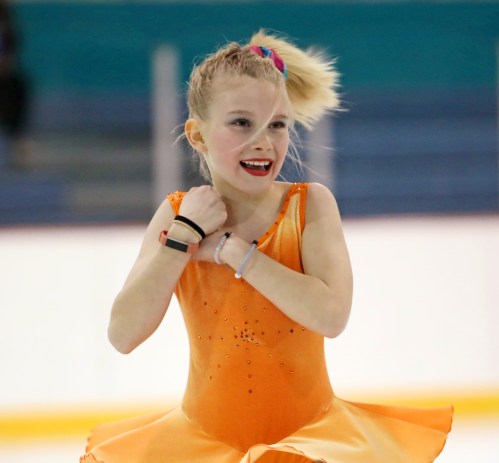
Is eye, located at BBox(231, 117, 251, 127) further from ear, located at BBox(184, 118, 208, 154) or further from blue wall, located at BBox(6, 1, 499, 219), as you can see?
blue wall, located at BBox(6, 1, 499, 219)

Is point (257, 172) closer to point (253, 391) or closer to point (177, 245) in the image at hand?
point (177, 245)

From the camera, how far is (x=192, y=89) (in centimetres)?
194

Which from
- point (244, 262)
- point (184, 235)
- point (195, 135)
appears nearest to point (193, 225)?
point (184, 235)

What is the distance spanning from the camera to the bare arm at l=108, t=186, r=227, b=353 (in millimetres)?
1757

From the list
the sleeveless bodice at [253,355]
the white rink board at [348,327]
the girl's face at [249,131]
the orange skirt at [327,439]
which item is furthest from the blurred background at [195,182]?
the girl's face at [249,131]

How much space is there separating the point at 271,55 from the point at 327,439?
0.81 metres

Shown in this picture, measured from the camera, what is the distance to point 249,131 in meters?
1.80

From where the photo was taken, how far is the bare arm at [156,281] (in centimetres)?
176

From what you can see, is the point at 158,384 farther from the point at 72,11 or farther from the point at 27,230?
the point at 72,11

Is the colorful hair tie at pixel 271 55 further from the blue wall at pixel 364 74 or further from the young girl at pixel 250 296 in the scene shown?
the blue wall at pixel 364 74

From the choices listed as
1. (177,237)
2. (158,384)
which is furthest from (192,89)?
(158,384)

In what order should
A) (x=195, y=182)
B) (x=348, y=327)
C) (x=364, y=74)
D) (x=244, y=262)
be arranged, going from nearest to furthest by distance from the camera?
1. (x=244, y=262)
2. (x=348, y=327)
3. (x=195, y=182)
4. (x=364, y=74)

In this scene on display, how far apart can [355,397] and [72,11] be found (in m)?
4.58

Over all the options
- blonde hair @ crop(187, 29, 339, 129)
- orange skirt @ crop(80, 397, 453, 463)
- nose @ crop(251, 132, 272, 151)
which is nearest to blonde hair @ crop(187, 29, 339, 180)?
blonde hair @ crop(187, 29, 339, 129)
